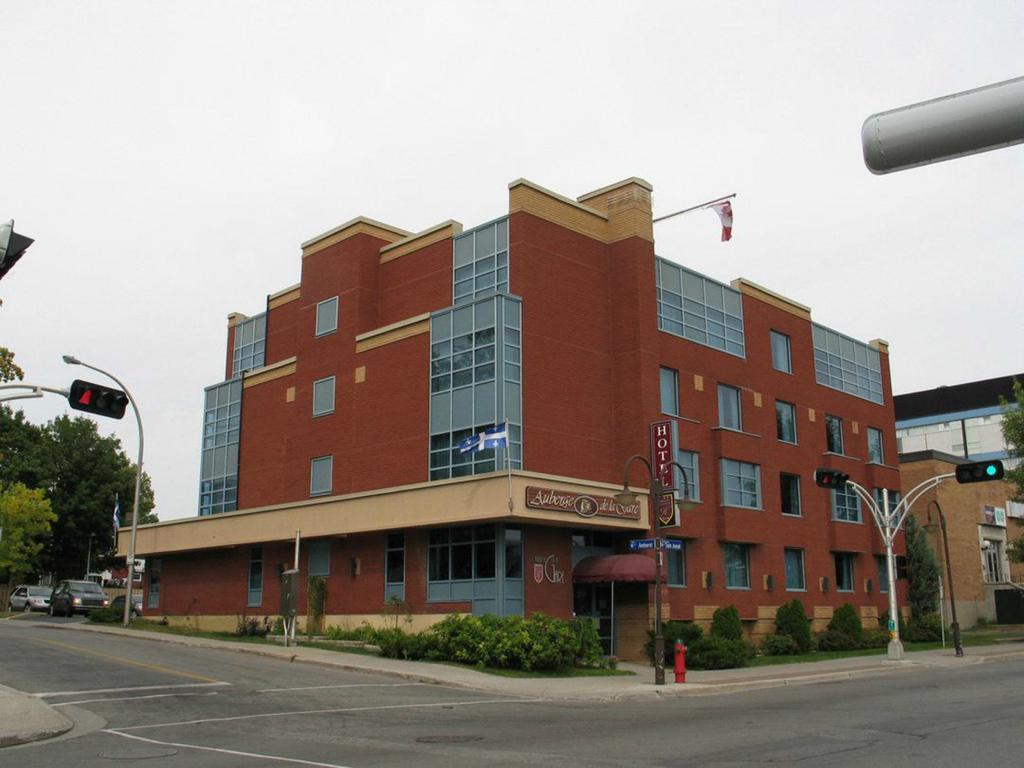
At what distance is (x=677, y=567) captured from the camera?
37.3m

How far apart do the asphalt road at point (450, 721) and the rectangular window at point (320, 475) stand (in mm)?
12752

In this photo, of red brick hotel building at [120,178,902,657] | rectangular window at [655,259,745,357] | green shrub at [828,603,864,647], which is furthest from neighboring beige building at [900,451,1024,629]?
rectangular window at [655,259,745,357]

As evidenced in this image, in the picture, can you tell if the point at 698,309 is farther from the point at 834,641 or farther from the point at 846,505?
the point at 834,641

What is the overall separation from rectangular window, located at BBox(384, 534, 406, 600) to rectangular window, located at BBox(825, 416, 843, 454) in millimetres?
23393

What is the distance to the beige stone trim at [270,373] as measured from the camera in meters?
44.0

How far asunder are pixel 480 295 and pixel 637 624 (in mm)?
13136

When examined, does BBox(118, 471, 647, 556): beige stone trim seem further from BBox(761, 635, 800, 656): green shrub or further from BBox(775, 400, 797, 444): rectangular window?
BBox(775, 400, 797, 444): rectangular window

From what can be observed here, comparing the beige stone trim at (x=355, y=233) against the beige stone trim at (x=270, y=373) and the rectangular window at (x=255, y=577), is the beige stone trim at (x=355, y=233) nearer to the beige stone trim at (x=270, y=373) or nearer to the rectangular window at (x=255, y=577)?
the beige stone trim at (x=270, y=373)

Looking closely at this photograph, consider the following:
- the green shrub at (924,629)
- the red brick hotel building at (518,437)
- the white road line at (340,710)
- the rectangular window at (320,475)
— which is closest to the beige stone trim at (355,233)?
the red brick hotel building at (518,437)

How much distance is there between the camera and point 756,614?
40.5 m

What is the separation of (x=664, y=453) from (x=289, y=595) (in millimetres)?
13756

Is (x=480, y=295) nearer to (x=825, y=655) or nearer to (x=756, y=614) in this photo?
(x=756, y=614)

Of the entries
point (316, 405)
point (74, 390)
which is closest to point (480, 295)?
point (316, 405)

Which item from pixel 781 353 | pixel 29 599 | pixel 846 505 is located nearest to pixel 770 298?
pixel 781 353
